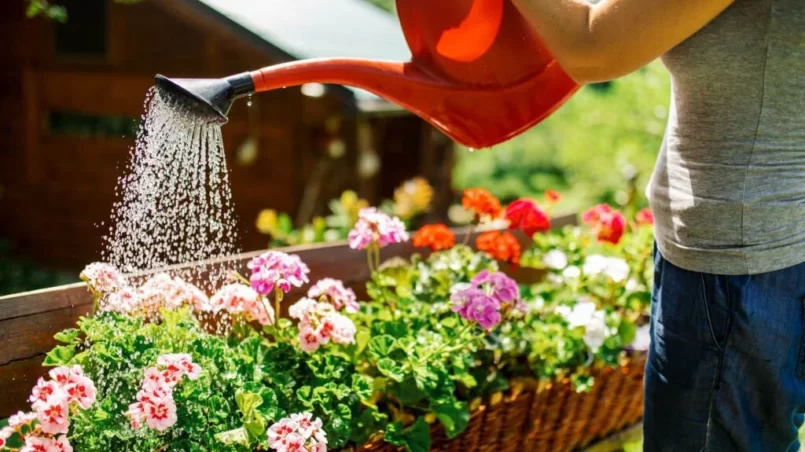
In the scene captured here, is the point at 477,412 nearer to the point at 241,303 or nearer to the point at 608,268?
the point at 241,303

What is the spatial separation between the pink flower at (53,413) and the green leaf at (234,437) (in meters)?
0.27

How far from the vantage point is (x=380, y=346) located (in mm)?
1899

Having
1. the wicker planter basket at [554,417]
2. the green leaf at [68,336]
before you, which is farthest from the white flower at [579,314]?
the green leaf at [68,336]

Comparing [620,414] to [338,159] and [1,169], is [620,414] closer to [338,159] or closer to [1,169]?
[338,159]

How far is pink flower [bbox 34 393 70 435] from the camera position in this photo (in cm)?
145

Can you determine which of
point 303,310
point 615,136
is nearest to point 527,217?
point 303,310

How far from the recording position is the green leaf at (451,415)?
1.90 m

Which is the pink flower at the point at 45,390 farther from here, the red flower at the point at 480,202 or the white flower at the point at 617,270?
the white flower at the point at 617,270

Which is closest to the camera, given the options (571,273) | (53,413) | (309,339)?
(53,413)

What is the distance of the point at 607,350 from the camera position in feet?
7.84

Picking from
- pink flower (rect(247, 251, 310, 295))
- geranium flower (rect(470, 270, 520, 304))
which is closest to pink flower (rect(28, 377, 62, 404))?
pink flower (rect(247, 251, 310, 295))

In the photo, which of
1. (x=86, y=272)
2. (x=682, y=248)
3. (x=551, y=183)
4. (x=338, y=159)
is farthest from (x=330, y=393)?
(x=551, y=183)

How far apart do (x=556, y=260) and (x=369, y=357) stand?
1055 millimetres

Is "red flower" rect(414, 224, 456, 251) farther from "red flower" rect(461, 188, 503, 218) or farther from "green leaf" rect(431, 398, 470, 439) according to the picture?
"green leaf" rect(431, 398, 470, 439)
